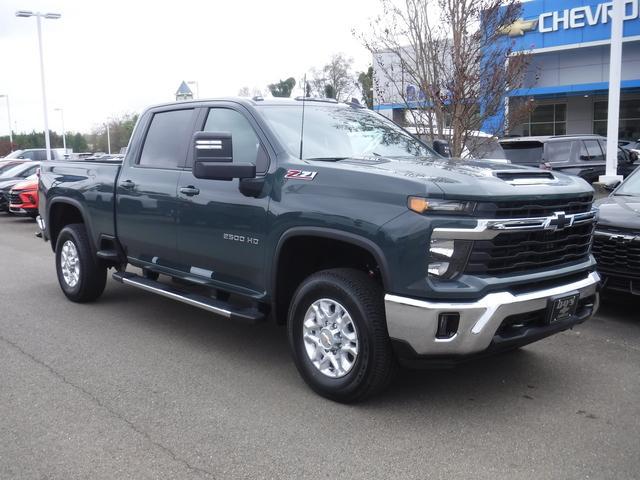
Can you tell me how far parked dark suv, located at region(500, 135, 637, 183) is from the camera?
13.4 metres

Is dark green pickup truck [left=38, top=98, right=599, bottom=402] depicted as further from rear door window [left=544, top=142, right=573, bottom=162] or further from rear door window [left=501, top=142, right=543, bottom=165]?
rear door window [left=544, top=142, right=573, bottom=162]

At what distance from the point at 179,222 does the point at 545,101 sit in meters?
31.5

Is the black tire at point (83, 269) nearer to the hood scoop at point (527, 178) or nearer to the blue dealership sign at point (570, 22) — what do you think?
the hood scoop at point (527, 178)

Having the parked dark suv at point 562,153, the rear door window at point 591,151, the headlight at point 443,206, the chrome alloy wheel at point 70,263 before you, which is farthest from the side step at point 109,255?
the rear door window at point 591,151

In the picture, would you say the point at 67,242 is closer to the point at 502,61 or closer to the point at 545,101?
the point at 502,61

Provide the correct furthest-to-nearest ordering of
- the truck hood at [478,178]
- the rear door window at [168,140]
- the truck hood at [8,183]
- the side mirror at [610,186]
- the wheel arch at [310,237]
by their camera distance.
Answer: the truck hood at [8,183] → the side mirror at [610,186] → the rear door window at [168,140] → the wheel arch at [310,237] → the truck hood at [478,178]

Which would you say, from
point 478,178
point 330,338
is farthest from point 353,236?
point 478,178

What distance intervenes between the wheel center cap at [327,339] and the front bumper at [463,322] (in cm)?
51

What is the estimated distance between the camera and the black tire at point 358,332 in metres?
3.96

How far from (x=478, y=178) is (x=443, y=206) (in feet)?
1.29

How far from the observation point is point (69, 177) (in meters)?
6.92

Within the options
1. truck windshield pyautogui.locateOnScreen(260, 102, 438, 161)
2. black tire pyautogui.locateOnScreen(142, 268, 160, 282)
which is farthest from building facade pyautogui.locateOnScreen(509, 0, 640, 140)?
black tire pyautogui.locateOnScreen(142, 268, 160, 282)

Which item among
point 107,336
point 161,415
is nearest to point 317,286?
point 161,415

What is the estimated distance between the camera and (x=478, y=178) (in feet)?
12.9
